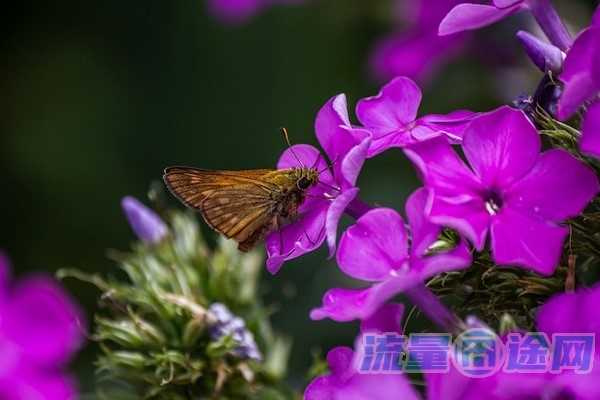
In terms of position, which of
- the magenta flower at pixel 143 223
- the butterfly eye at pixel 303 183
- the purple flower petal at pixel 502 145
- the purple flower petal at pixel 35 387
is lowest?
the magenta flower at pixel 143 223

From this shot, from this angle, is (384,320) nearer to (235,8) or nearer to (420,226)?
(420,226)

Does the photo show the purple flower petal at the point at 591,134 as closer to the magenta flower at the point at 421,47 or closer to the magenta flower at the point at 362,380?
the magenta flower at the point at 362,380

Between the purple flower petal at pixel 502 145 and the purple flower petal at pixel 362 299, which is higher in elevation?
the purple flower petal at pixel 502 145

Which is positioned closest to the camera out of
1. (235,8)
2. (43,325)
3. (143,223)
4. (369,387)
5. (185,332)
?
(369,387)

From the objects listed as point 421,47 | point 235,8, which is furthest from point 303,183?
point 235,8

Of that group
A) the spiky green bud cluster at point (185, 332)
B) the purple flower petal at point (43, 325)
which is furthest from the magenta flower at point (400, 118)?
the spiky green bud cluster at point (185, 332)

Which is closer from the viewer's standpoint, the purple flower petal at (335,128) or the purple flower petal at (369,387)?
the purple flower petal at (369,387)

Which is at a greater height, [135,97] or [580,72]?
[580,72]
